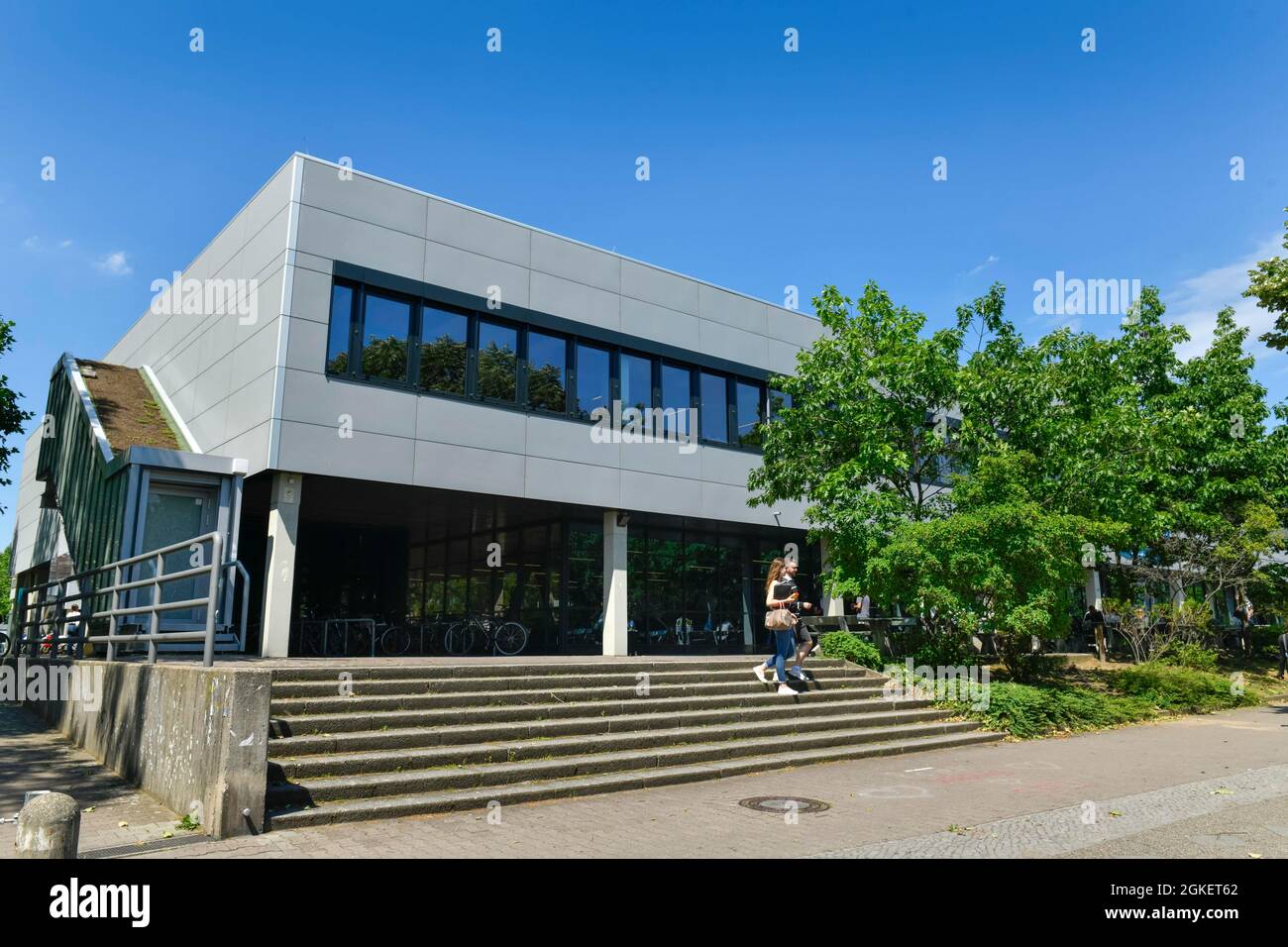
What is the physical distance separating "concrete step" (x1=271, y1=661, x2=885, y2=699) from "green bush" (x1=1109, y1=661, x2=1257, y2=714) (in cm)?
682

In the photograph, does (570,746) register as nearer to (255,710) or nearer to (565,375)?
(255,710)

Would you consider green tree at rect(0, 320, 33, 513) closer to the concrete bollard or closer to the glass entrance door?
the glass entrance door

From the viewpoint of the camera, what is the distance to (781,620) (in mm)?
13156

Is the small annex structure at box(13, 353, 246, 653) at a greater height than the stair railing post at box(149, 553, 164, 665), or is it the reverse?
the small annex structure at box(13, 353, 246, 653)

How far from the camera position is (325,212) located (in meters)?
15.7

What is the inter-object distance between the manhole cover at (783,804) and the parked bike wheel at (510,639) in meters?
10.9

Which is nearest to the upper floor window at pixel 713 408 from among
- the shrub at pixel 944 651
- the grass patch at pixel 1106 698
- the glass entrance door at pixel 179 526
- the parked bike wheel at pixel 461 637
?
the parked bike wheel at pixel 461 637

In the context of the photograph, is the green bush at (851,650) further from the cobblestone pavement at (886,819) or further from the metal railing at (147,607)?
Result: the metal railing at (147,607)

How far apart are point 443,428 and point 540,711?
24.4ft

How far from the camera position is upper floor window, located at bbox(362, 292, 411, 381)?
624 inches

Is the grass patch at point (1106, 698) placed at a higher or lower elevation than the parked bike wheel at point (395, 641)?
lower

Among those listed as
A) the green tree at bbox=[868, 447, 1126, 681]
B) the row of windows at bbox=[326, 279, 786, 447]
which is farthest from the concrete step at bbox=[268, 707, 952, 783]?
the row of windows at bbox=[326, 279, 786, 447]

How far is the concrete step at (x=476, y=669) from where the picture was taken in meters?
9.51
